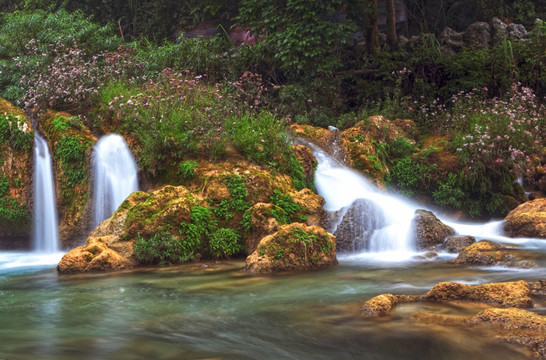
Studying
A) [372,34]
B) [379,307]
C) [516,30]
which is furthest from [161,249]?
[516,30]

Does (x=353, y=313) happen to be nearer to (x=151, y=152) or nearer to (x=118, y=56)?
(x=151, y=152)

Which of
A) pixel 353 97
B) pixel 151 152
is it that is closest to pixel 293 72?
pixel 353 97

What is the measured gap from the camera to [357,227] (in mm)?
9180

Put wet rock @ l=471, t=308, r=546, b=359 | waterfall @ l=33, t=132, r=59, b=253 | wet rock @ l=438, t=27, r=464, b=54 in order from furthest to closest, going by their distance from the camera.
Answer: wet rock @ l=438, t=27, r=464, b=54, waterfall @ l=33, t=132, r=59, b=253, wet rock @ l=471, t=308, r=546, b=359

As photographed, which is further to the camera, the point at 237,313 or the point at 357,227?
the point at 357,227

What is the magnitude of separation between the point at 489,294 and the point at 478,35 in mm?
15917

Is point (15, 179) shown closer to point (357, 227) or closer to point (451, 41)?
point (357, 227)

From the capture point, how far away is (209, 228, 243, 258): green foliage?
8.61m

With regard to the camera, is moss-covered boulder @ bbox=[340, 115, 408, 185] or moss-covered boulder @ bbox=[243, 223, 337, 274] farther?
moss-covered boulder @ bbox=[340, 115, 408, 185]

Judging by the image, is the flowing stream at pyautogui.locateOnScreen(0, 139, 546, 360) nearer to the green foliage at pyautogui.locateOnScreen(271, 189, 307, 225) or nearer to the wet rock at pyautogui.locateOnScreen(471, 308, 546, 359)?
the wet rock at pyautogui.locateOnScreen(471, 308, 546, 359)

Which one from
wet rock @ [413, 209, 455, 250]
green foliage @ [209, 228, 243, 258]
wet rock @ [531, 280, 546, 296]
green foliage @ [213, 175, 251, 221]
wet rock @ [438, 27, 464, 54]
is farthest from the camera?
wet rock @ [438, 27, 464, 54]

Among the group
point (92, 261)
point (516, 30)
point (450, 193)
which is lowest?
point (92, 261)

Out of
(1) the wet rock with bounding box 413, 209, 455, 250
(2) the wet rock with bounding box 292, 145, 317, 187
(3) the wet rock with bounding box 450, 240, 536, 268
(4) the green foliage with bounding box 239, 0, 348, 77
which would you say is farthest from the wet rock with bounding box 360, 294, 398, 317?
(4) the green foliage with bounding box 239, 0, 348, 77

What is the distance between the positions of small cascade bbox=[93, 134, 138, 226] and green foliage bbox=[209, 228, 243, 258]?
2542 mm
